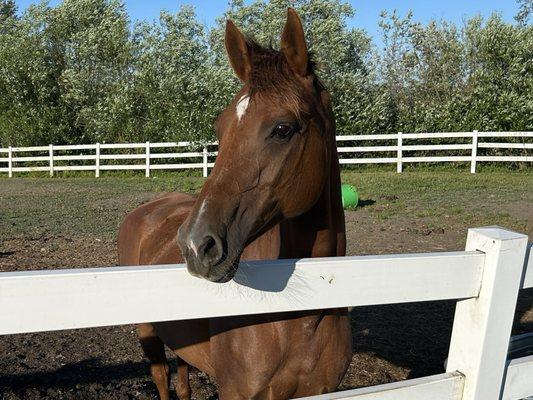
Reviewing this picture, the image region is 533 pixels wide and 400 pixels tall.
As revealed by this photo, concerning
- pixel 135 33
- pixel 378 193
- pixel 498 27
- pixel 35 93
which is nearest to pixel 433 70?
pixel 498 27

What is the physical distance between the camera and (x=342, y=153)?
22.6m

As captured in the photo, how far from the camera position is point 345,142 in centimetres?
2305

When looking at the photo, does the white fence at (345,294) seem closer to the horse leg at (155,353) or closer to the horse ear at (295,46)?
the horse ear at (295,46)

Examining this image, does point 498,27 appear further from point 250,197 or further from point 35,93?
point 250,197

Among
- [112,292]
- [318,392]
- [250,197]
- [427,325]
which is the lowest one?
[427,325]

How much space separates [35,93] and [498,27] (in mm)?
22026

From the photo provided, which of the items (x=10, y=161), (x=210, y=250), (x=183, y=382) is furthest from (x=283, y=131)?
(x=10, y=161)

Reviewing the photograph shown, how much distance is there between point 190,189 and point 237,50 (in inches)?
552

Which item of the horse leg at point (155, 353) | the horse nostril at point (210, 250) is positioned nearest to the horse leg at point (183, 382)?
the horse leg at point (155, 353)

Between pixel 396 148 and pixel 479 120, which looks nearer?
pixel 396 148

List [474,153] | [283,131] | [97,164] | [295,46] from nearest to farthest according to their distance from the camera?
1. [283,131]
2. [295,46]
3. [474,153]
4. [97,164]

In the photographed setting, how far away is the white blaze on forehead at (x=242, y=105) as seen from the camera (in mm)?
2077

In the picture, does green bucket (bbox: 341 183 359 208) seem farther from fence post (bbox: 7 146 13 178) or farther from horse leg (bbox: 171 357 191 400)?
fence post (bbox: 7 146 13 178)

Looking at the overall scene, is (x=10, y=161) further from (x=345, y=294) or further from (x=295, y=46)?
(x=345, y=294)
